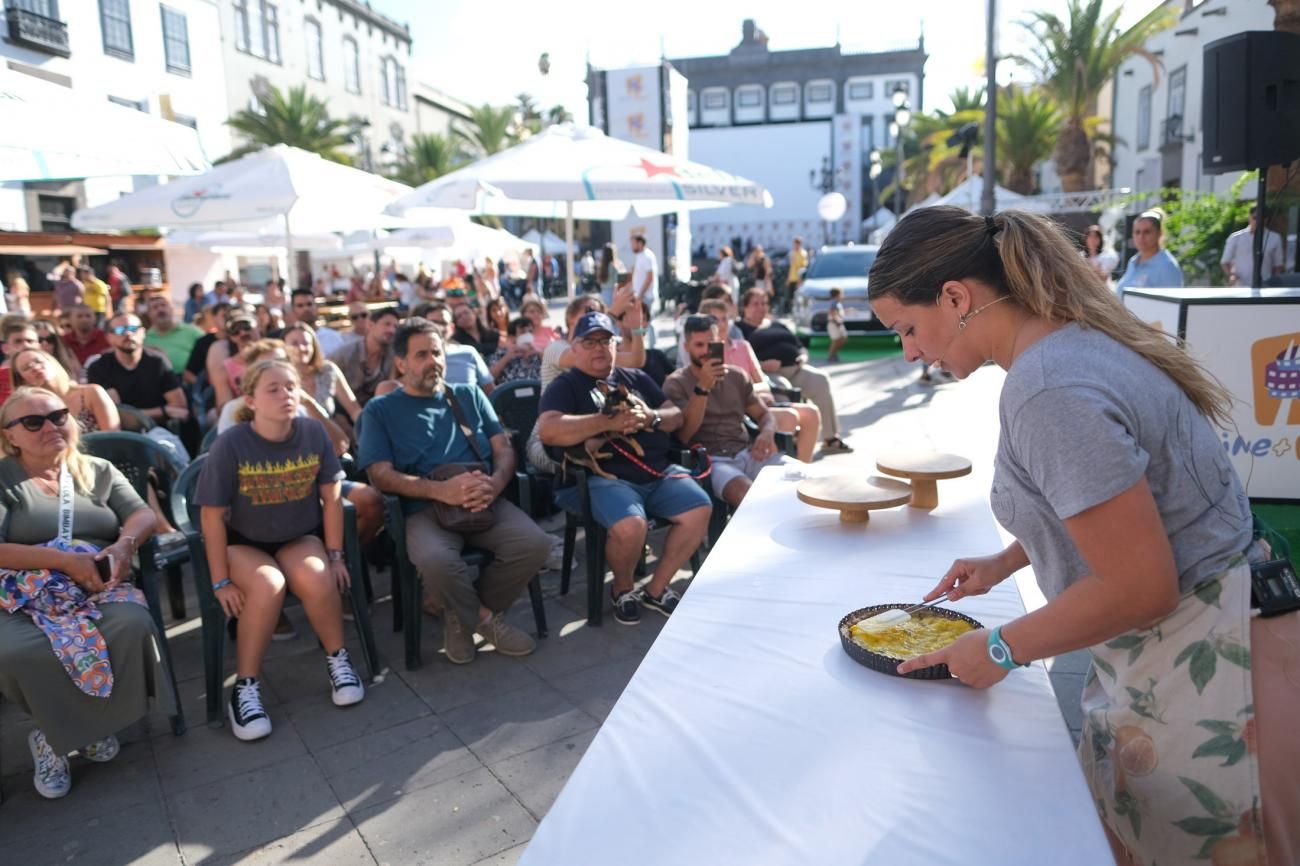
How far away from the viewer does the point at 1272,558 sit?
1473mm

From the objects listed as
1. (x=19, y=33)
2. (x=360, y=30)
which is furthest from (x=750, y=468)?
(x=360, y=30)

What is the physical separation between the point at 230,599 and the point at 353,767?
83 cm

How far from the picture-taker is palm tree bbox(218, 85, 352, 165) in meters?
26.0

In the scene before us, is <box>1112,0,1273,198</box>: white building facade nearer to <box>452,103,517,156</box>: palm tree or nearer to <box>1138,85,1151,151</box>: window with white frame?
<box>1138,85,1151,151</box>: window with white frame

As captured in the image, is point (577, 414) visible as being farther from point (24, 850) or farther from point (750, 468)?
point (24, 850)

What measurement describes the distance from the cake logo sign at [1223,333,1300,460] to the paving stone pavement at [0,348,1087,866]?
1.55 metres

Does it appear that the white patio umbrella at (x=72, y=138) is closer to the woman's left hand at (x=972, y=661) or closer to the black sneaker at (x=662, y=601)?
the black sneaker at (x=662, y=601)

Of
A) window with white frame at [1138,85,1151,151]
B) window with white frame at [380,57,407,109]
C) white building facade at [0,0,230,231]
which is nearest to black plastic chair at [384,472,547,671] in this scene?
white building facade at [0,0,230,231]

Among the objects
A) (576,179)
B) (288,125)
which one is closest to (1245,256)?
(576,179)

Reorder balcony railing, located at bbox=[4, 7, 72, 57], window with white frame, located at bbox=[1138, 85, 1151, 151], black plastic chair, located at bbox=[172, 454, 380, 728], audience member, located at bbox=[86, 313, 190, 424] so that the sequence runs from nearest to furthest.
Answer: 1. black plastic chair, located at bbox=[172, 454, 380, 728]
2. audience member, located at bbox=[86, 313, 190, 424]
3. balcony railing, located at bbox=[4, 7, 72, 57]
4. window with white frame, located at bbox=[1138, 85, 1151, 151]

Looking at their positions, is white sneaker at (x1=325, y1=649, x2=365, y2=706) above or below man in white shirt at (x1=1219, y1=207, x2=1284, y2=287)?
below

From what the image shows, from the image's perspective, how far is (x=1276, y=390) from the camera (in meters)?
4.07

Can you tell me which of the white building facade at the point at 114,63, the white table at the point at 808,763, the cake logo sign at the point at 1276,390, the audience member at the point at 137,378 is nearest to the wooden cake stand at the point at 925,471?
the white table at the point at 808,763

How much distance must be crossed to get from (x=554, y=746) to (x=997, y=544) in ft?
5.19
